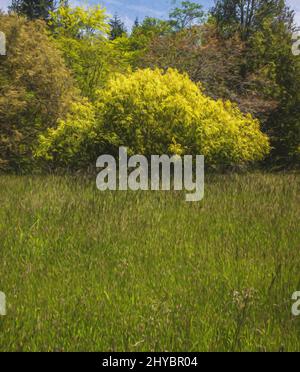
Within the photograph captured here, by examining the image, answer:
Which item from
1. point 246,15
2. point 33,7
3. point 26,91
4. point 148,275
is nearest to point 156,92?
point 26,91

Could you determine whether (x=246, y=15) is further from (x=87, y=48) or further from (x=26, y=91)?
(x=26, y=91)

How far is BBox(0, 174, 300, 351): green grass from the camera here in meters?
3.30

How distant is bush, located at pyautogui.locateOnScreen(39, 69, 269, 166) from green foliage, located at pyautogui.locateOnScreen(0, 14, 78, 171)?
2.57 m

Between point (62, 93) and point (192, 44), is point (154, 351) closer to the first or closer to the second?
point (62, 93)

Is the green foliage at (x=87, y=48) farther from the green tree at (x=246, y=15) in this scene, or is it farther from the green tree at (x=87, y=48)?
the green tree at (x=246, y=15)

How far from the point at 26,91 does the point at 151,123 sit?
5531 mm

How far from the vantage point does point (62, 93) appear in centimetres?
1560

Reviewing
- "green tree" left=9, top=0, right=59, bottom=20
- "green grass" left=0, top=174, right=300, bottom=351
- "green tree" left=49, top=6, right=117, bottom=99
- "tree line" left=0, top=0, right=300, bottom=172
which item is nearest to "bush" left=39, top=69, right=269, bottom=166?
"tree line" left=0, top=0, right=300, bottom=172

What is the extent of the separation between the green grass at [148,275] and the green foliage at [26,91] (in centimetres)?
690

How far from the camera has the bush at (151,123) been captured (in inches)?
462

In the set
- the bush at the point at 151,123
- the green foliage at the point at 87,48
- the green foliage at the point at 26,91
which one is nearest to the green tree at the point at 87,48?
the green foliage at the point at 87,48

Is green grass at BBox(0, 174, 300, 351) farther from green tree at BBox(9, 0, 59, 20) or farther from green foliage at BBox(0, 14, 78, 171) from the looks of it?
green tree at BBox(9, 0, 59, 20)
